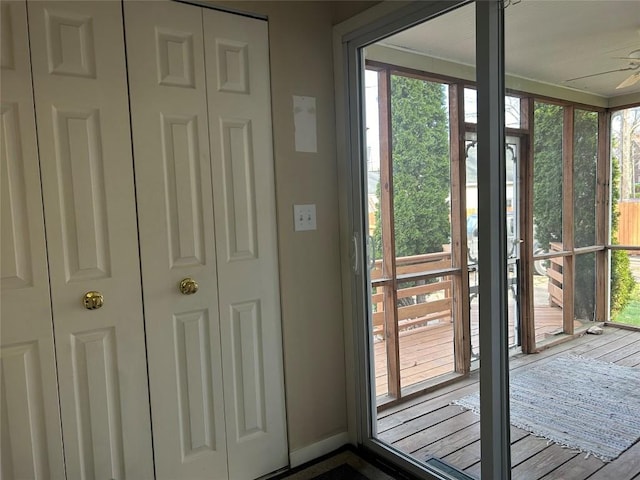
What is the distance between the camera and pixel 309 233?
212 cm

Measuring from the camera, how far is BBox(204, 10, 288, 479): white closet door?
1.85 m

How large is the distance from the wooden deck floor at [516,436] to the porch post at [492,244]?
0.46ft

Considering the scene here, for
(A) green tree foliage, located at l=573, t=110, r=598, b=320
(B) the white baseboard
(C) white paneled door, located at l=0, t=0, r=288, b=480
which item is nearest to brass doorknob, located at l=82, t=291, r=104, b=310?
(C) white paneled door, located at l=0, t=0, r=288, b=480

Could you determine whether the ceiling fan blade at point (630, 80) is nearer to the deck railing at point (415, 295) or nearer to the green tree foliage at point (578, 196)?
the green tree foliage at point (578, 196)

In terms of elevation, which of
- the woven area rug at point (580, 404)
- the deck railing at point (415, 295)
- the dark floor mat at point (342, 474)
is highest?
the deck railing at point (415, 295)

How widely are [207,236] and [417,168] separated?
1.20 meters

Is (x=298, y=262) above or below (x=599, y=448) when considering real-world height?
above

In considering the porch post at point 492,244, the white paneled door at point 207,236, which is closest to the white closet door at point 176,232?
the white paneled door at point 207,236

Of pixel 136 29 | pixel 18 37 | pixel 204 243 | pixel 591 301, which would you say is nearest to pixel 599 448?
pixel 591 301

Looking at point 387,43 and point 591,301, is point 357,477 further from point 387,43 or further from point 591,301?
point 387,43

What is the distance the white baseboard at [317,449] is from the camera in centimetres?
210

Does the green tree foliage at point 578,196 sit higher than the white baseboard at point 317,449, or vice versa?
the green tree foliage at point 578,196

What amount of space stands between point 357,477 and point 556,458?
880 mm

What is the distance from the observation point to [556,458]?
197 cm
